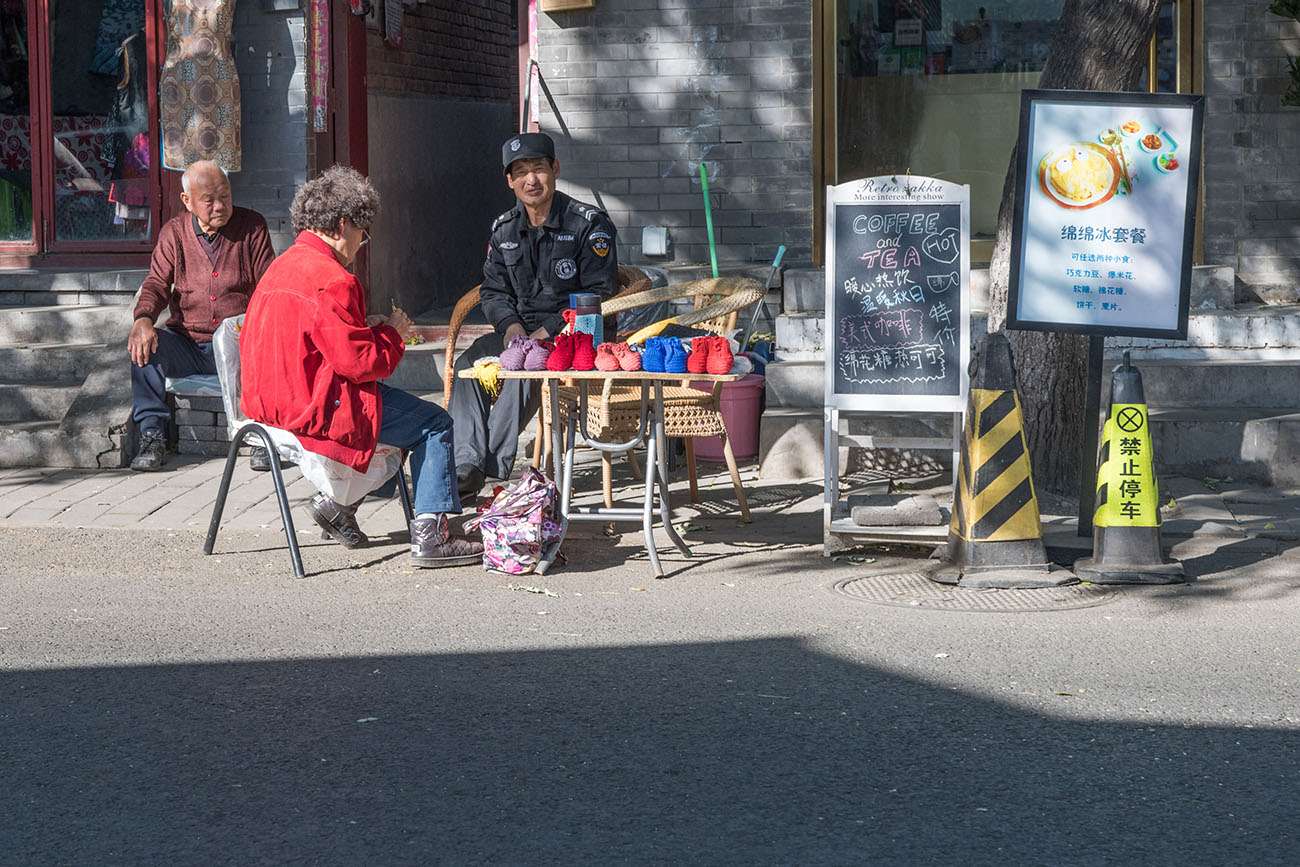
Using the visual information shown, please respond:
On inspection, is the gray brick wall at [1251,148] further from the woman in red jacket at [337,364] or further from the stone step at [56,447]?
the stone step at [56,447]

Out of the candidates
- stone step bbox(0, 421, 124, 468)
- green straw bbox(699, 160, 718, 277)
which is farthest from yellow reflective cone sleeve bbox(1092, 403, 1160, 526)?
stone step bbox(0, 421, 124, 468)

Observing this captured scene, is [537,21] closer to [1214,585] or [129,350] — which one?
[129,350]

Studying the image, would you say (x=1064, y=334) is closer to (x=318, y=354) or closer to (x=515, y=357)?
(x=515, y=357)

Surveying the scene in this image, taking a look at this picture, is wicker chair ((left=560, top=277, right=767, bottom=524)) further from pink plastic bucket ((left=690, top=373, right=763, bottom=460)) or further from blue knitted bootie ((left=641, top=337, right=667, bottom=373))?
pink plastic bucket ((left=690, top=373, right=763, bottom=460))

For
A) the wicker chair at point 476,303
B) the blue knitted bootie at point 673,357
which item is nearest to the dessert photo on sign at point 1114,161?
the blue knitted bootie at point 673,357

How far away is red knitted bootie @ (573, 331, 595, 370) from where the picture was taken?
624 centimetres

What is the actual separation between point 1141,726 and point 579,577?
2541 mm

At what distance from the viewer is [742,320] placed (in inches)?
382

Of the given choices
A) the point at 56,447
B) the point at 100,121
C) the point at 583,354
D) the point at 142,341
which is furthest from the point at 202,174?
the point at 583,354

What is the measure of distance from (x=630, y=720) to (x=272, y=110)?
23.4 ft

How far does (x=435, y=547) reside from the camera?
635cm

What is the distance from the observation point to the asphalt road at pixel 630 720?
3.65 meters

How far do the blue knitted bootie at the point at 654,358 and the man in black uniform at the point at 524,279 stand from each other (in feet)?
4.19

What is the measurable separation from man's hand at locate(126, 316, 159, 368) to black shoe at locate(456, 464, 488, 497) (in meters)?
2.04
